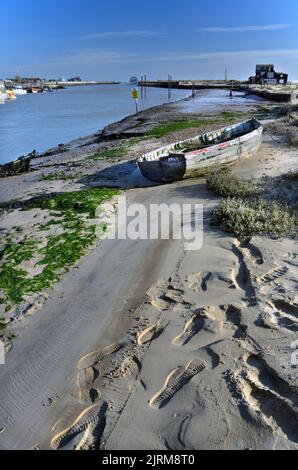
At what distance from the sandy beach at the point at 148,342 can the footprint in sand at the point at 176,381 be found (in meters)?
0.01

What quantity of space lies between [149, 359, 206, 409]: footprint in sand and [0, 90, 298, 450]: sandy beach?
1 centimetres

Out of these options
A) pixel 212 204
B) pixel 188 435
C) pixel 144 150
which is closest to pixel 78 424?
pixel 188 435

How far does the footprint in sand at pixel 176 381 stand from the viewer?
4707mm

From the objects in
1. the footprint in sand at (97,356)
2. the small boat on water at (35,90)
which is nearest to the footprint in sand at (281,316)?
the footprint in sand at (97,356)

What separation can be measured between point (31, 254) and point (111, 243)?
1.65 m

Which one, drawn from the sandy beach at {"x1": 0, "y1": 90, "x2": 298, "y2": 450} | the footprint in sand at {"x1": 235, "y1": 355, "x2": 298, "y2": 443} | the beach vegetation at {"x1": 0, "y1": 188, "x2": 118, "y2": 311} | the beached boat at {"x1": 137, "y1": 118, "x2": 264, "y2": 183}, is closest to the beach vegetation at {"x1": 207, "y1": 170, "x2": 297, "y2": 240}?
the sandy beach at {"x1": 0, "y1": 90, "x2": 298, "y2": 450}

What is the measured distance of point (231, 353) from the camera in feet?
17.3

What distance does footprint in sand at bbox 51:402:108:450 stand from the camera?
174 inches

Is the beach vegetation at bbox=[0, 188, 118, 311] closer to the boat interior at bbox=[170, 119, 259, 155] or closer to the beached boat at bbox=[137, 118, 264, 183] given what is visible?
the beached boat at bbox=[137, 118, 264, 183]

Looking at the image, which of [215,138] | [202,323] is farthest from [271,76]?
[202,323]

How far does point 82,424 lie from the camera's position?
14.9 feet

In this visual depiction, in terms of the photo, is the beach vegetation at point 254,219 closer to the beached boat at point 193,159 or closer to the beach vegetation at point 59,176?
the beached boat at point 193,159

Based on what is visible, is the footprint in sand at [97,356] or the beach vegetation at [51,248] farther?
the beach vegetation at [51,248]

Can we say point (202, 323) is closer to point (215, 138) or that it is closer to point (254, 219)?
point (254, 219)
